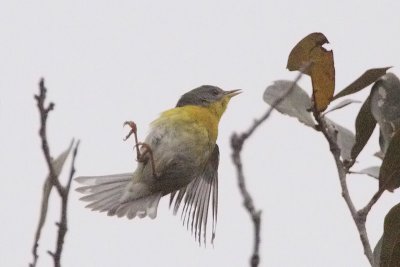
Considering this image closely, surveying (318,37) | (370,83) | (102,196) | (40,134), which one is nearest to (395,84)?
(370,83)

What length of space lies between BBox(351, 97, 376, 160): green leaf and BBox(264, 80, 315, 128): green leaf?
183 mm

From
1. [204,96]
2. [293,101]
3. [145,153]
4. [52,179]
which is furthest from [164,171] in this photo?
[52,179]

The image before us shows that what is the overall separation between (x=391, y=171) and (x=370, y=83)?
34cm

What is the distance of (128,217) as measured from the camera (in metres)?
4.39

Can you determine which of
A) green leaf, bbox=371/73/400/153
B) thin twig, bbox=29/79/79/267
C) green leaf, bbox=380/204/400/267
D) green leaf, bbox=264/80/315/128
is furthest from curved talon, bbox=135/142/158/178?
thin twig, bbox=29/79/79/267

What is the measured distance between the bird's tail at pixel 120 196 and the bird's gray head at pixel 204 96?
0.76m

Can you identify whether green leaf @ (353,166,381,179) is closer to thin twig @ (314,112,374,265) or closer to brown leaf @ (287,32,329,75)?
thin twig @ (314,112,374,265)

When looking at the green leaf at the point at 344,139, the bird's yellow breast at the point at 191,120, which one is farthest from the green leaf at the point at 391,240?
the bird's yellow breast at the point at 191,120

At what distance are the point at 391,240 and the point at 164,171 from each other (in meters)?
2.16

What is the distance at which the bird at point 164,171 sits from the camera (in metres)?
4.25

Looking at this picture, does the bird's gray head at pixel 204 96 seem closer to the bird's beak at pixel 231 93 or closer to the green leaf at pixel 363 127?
the bird's beak at pixel 231 93

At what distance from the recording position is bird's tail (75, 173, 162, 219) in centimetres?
439

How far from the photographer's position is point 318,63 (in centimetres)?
270

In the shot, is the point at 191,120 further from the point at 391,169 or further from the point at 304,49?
the point at 391,169
